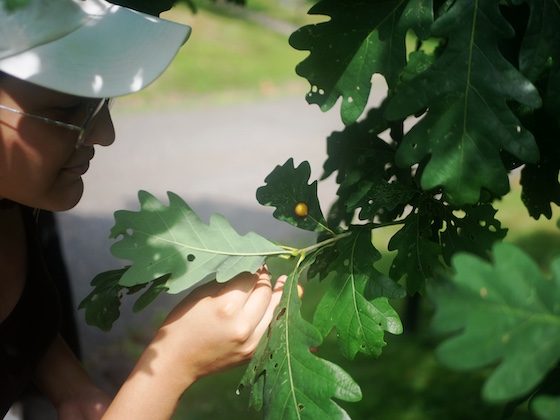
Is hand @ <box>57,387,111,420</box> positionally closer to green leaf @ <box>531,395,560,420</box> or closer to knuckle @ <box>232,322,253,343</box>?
knuckle @ <box>232,322,253,343</box>

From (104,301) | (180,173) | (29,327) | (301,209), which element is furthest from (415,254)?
(180,173)

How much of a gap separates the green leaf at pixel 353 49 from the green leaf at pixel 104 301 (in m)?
0.60

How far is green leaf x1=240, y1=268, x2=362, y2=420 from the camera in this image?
1422 mm

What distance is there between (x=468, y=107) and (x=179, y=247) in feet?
2.05

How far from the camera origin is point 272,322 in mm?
1579

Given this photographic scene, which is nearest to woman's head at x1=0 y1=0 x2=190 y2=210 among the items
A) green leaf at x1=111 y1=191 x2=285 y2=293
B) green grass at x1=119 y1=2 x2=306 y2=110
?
green leaf at x1=111 y1=191 x2=285 y2=293

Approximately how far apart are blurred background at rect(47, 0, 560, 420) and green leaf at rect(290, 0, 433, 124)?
1.72ft

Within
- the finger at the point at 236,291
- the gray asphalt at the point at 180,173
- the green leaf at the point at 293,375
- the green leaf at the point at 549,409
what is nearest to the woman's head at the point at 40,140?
the finger at the point at 236,291

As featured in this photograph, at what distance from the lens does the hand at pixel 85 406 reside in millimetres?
2021

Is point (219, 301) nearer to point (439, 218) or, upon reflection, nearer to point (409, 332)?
point (439, 218)

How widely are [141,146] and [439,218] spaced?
7.02 m

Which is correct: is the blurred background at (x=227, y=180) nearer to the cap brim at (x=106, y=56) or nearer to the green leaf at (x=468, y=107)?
the green leaf at (x=468, y=107)

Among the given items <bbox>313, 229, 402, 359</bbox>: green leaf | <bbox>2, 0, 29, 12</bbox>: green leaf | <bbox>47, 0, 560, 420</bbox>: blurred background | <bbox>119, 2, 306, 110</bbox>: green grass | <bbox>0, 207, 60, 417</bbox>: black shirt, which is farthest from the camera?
<bbox>119, 2, 306, 110</bbox>: green grass

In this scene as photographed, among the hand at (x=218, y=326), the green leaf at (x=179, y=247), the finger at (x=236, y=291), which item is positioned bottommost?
the hand at (x=218, y=326)
